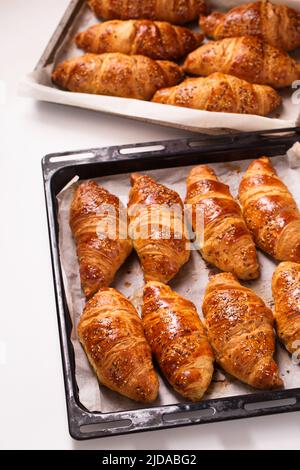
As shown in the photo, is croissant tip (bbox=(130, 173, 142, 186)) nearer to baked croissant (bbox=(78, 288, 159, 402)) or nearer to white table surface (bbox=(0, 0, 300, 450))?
white table surface (bbox=(0, 0, 300, 450))

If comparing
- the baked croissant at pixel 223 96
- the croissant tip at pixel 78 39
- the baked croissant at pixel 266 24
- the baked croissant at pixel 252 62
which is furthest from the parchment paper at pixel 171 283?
the croissant tip at pixel 78 39

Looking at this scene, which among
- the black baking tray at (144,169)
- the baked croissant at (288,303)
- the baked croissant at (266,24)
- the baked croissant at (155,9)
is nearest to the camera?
the black baking tray at (144,169)

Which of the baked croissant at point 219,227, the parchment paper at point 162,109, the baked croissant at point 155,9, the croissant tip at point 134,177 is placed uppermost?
the baked croissant at point 155,9

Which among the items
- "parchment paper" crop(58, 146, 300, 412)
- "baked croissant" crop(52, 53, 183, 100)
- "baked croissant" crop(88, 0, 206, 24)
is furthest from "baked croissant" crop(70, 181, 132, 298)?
"baked croissant" crop(88, 0, 206, 24)

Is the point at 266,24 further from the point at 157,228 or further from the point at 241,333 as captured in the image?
the point at 241,333

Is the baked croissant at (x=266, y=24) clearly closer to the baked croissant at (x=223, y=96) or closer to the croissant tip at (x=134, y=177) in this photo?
the baked croissant at (x=223, y=96)
